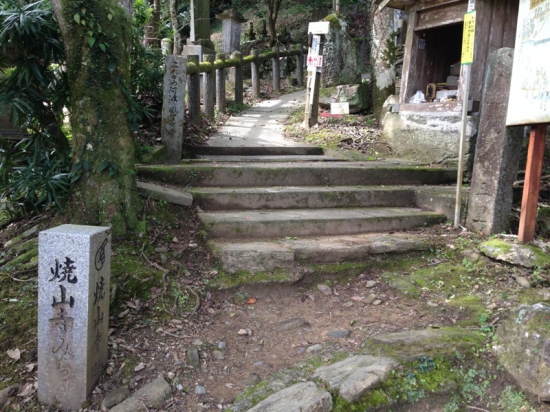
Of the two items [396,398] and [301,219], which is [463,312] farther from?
[301,219]

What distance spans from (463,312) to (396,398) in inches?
47.6

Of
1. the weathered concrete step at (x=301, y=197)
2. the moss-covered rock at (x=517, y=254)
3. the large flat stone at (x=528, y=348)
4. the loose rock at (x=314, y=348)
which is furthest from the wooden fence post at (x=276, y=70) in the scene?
the large flat stone at (x=528, y=348)

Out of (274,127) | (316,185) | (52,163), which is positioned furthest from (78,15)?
(274,127)

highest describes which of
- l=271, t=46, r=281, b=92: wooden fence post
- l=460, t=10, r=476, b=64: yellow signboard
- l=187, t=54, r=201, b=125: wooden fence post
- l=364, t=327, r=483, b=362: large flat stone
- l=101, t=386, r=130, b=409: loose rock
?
l=271, t=46, r=281, b=92: wooden fence post

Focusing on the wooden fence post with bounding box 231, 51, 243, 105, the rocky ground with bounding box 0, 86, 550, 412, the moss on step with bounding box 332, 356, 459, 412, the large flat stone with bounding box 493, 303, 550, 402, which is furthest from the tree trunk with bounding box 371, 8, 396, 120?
the moss on step with bounding box 332, 356, 459, 412

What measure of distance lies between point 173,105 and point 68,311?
350 centimetres

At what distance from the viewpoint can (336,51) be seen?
1195 cm

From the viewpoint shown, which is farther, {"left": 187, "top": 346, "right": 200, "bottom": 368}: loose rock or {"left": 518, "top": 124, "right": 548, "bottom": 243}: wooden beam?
{"left": 518, "top": 124, "right": 548, "bottom": 243}: wooden beam

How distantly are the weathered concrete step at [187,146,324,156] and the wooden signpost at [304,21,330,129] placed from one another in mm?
1742

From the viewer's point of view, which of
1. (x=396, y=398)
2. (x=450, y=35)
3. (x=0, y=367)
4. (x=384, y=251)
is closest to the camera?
(x=396, y=398)

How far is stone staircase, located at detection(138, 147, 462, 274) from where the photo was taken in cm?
397

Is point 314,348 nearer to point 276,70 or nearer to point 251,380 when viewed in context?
point 251,380

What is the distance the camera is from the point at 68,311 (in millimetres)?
2475

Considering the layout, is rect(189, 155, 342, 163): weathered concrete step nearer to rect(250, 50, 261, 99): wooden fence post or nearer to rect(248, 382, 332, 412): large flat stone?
rect(248, 382, 332, 412): large flat stone
